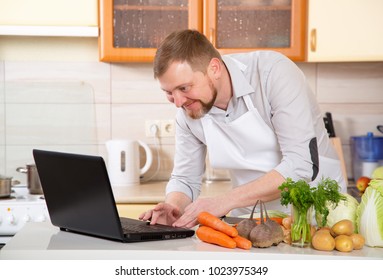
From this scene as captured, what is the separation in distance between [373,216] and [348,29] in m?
1.72

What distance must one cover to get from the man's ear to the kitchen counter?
0.62 meters

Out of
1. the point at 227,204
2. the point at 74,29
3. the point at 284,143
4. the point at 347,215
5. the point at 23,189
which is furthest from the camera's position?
the point at 23,189

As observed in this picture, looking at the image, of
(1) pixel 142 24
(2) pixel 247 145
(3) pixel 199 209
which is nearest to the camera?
(3) pixel 199 209

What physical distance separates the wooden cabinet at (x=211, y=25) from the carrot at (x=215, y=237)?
5.55ft

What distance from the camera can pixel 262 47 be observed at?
3344mm

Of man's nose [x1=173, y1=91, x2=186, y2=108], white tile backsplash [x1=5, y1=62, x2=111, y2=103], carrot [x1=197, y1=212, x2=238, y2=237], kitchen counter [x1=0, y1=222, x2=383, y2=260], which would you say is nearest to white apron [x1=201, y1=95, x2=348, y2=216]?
man's nose [x1=173, y1=91, x2=186, y2=108]

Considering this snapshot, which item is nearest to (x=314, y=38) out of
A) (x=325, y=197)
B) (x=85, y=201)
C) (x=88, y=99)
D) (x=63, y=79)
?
(x=88, y=99)

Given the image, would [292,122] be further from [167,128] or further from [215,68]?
[167,128]

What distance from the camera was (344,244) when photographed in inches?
65.1

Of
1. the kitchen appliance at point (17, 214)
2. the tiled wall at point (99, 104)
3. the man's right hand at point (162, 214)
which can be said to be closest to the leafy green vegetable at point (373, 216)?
the man's right hand at point (162, 214)

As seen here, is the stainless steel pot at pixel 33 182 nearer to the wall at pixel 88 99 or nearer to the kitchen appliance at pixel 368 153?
the wall at pixel 88 99
